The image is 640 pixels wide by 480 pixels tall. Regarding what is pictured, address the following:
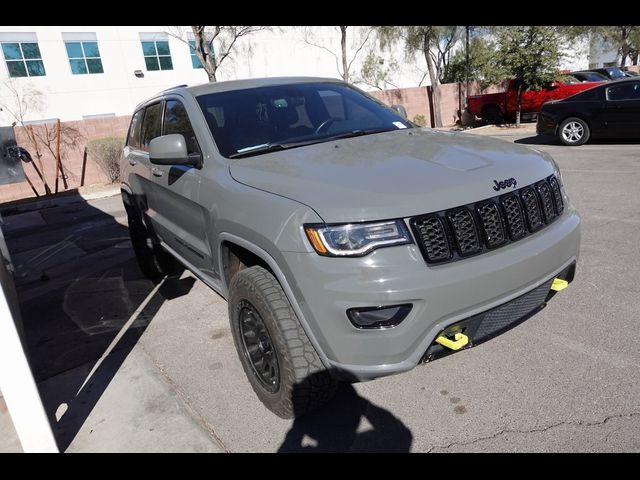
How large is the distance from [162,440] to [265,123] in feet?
6.85

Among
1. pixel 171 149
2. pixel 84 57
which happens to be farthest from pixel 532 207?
pixel 84 57

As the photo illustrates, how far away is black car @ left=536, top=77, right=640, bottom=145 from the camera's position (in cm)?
1037

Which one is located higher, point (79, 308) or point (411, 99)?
point (411, 99)

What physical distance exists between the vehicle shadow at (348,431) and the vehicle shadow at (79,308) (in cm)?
132

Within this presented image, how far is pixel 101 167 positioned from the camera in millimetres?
14305

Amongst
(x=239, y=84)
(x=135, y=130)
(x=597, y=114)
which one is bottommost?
(x=597, y=114)

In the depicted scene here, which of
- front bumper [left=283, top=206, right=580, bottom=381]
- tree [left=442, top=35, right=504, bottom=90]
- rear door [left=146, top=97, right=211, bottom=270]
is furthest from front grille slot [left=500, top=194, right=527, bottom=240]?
tree [left=442, top=35, right=504, bottom=90]

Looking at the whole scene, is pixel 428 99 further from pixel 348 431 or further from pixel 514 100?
pixel 348 431

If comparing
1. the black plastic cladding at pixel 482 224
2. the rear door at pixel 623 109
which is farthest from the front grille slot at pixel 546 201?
the rear door at pixel 623 109

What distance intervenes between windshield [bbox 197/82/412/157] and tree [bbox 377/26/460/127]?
18807 millimetres

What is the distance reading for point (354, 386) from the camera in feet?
9.51

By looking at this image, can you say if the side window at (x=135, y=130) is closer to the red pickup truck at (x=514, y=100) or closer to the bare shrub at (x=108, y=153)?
the bare shrub at (x=108, y=153)

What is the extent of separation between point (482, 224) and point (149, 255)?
373cm
